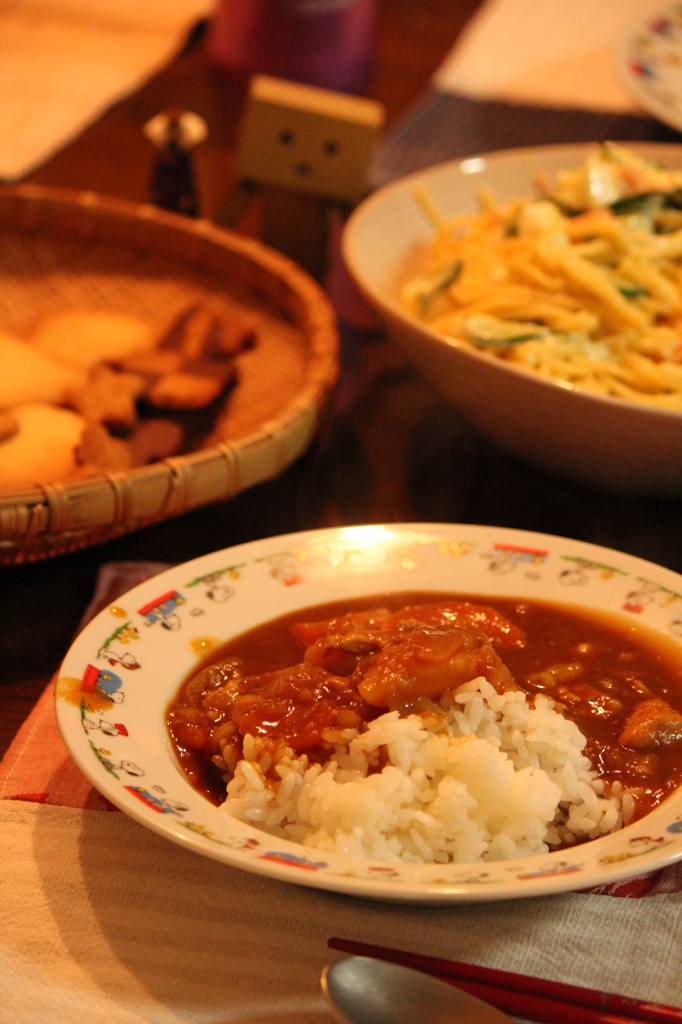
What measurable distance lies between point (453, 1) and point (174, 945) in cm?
516

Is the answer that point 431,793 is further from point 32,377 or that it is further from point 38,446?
point 32,377

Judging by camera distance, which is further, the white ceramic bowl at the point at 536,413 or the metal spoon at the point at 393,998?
the white ceramic bowl at the point at 536,413

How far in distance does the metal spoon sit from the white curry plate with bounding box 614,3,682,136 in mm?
2412

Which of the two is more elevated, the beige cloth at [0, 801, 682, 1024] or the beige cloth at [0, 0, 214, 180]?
the beige cloth at [0, 801, 682, 1024]

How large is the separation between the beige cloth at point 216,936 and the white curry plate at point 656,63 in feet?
7.48

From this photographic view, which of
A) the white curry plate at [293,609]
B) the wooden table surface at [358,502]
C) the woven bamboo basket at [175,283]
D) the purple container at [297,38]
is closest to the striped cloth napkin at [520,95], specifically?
the purple container at [297,38]

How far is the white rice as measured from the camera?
1093 mm

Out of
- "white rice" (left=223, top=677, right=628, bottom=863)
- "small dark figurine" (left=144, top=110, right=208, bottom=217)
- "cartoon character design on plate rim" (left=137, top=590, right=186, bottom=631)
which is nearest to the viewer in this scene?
"white rice" (left=223, top=677, right=628, bottom=863)

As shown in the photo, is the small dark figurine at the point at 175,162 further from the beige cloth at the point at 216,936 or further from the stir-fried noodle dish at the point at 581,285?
the beige cloth at the point at 216,936

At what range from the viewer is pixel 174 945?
1.10m

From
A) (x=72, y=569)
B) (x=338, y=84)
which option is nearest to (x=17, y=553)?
(x=72, y=569)

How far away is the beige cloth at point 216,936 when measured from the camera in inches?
41.0

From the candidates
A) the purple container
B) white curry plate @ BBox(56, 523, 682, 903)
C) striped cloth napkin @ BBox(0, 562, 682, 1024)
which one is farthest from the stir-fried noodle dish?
the purple container

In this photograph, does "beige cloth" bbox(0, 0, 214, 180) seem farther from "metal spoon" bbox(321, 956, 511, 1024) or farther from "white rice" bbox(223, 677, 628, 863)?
"metal spoon" bbox(321, 956, 511, 1024)
